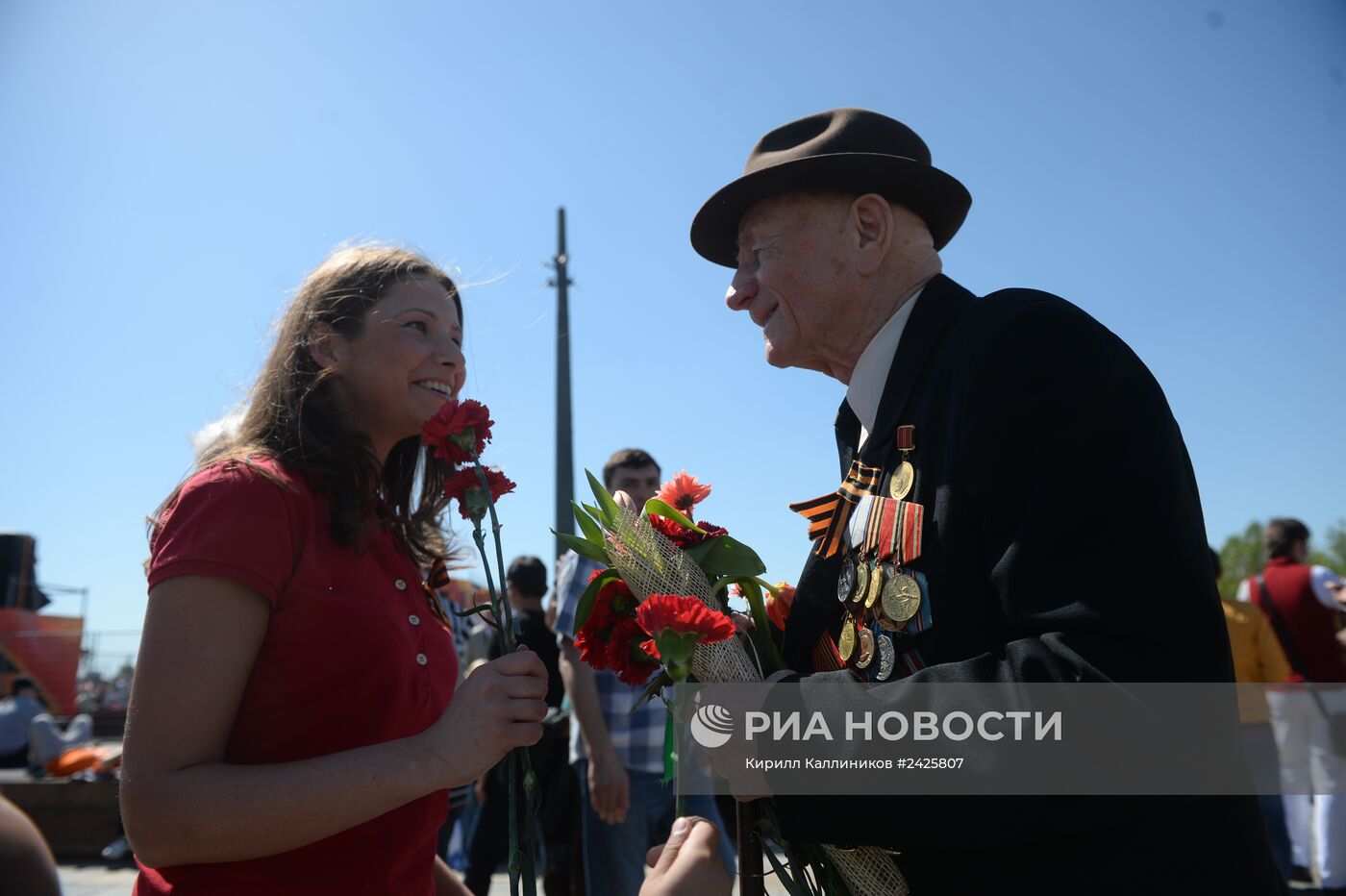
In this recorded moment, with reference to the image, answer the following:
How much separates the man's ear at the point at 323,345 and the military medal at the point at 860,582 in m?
1.29

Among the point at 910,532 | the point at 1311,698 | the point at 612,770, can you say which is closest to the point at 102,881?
the point at 612,770

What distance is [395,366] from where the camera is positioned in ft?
7.07

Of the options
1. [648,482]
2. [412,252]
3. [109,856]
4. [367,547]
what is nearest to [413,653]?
[367,547]

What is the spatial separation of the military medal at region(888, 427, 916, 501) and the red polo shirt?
1.03 metres

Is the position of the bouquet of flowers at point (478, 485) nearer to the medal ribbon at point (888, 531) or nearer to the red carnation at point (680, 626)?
the red carnation at point (680, 626)

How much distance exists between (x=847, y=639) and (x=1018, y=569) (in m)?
0.40

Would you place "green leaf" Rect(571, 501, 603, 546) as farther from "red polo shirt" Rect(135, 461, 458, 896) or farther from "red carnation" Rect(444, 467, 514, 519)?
"red polo shirt" Rect(135, 461, 458, 896)

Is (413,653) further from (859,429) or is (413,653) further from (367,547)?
(859,429)

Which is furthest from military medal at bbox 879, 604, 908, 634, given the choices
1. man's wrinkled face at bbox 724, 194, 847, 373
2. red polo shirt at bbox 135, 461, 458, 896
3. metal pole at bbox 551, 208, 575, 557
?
metal pole at bbox 551, 208, 575, 557

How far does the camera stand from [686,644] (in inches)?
57.2

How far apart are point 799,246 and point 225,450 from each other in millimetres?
1300

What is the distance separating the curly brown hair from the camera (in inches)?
76.9

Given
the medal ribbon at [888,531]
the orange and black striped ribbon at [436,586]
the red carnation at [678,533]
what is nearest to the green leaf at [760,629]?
the red carnation at [678,533]

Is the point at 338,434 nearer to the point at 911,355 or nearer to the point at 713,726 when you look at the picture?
the point at 713,726
